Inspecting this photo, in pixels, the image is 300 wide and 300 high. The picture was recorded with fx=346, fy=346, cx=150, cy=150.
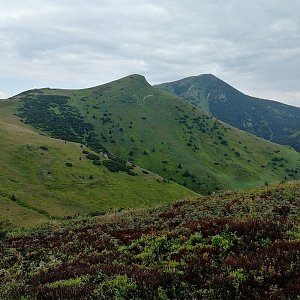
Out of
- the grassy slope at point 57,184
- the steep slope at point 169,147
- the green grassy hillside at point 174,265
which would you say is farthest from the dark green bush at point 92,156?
the green grassy hillside at point 174,265

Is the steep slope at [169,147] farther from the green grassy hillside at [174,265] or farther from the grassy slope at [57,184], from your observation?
the green grassy hillside at [174,265]

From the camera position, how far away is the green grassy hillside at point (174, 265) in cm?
923

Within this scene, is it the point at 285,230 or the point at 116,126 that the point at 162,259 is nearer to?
the point at 285,230

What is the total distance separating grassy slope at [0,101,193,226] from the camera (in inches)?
2319

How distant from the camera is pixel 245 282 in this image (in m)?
9.23

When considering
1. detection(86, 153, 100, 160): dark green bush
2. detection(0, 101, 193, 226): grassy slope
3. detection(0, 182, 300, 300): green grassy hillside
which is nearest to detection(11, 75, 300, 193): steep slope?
detection(86, 153, 100, 160): dark green bush

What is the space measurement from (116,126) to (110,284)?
17350 cm

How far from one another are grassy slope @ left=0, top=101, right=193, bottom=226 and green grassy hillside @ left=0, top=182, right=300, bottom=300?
111ft

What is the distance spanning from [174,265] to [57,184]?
210ft

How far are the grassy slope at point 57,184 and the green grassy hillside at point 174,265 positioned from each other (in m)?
33.7

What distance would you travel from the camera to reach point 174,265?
11570 millimetres

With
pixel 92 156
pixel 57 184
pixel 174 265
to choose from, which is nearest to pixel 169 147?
pixel 92 156

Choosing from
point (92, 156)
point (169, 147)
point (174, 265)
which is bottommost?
point (92, 156)

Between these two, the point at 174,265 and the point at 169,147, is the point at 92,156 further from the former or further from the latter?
Result: the point at 174,265
